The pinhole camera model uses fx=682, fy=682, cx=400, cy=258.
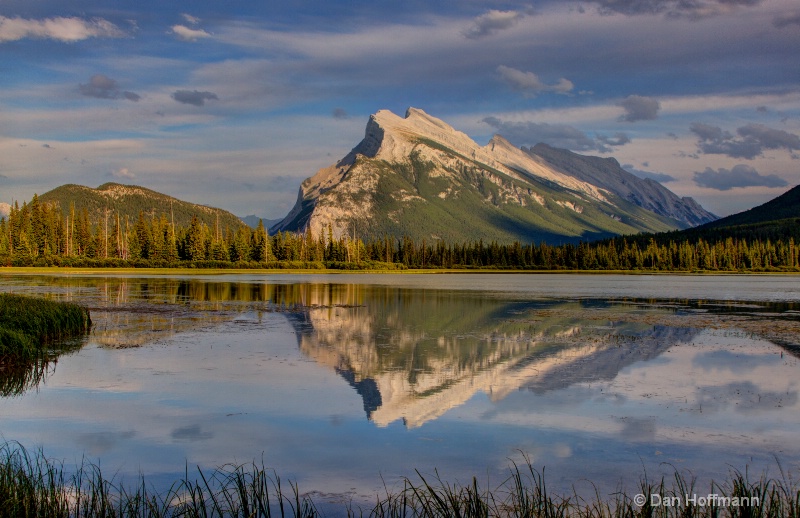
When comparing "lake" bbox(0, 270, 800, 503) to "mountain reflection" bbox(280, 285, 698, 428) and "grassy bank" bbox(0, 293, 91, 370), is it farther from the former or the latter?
"grassy bank" bbox(0, 293, 91, 370)

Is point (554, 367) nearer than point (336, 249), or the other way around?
point (554, 367)

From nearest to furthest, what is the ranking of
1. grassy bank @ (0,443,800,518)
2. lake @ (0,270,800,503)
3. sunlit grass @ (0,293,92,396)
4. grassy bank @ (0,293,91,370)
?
grassy bank @ (0,443,800,518) < lake @ (0,270,800,503) < sunlit grass @ (0,293,92,396) < grassy bank @ (0,293,91,370)

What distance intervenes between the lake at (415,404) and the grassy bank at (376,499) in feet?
1.43

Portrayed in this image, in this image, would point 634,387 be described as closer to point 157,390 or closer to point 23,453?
point 157,390

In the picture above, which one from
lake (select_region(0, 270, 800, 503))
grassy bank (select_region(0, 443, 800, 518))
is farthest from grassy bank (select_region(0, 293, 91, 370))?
grassy bank (select_region(0, 443, 800, 518))

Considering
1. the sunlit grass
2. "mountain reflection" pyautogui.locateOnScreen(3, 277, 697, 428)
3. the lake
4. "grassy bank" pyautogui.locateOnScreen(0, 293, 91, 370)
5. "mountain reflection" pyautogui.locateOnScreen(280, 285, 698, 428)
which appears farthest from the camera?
"grassy bank" pyautogui.locateOnScreen(0, 293, 91, 370)

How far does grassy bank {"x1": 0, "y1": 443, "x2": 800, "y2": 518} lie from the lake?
0.44 meters

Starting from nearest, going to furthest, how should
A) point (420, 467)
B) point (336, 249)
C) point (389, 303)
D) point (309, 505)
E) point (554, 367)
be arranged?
point (309, 505)
point (420, 467)
point (554, 367)
point (389, 303)
point (336, 249)

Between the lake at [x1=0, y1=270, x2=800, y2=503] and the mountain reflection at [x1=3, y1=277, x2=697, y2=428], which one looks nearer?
the lake at [x1=0, y1=270, x2=800, y2=503]

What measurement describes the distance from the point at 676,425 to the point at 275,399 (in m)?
9.61

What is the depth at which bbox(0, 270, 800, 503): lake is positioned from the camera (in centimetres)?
1212

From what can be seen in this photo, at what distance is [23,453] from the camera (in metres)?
12.1

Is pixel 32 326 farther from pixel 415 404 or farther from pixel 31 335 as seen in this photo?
pixel 415 404

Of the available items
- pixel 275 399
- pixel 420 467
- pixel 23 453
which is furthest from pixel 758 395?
pixel 23 453
